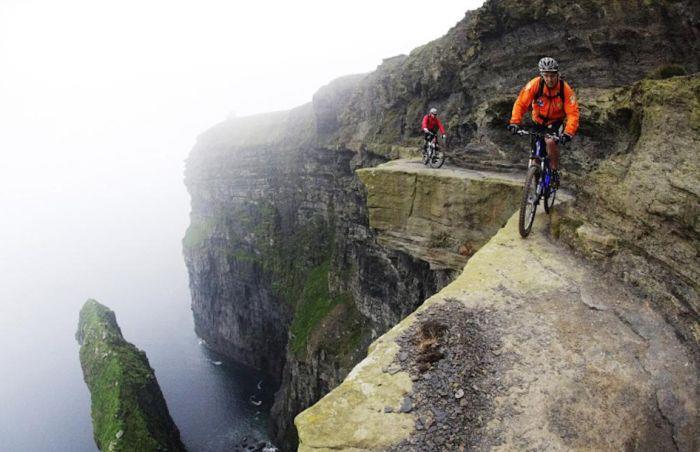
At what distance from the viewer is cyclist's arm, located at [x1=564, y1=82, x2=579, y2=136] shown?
40.3ft

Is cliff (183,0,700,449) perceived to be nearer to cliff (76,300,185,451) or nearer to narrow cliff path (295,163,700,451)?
narrow cliff path (295,163,700,451)

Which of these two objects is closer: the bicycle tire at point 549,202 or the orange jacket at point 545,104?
the orange jacket at point 545,104

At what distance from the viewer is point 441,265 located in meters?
21.3

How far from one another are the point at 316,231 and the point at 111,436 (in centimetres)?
3587

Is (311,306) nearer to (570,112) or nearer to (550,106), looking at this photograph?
(550,106)

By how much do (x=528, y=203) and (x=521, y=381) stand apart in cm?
684

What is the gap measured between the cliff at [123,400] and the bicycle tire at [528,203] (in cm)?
4847

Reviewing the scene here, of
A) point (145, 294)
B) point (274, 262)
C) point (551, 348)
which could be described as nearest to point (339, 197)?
point (274, 262)

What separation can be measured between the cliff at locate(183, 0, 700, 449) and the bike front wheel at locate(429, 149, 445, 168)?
772mm

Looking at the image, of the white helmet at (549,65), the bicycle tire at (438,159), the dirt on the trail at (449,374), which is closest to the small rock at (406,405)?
the dirt on the trail at (449,374)

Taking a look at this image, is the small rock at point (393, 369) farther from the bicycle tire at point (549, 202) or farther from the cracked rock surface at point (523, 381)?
the bicycle tire at point (549, 202)

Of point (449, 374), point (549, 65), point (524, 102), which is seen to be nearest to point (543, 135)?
point (524, 102)

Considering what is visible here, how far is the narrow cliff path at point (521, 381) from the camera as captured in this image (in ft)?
24.0

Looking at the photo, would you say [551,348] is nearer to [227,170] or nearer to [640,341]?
[640,341]
